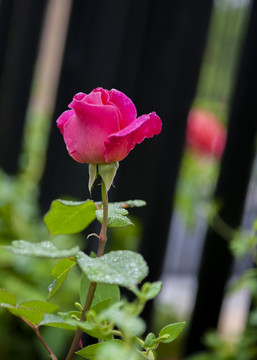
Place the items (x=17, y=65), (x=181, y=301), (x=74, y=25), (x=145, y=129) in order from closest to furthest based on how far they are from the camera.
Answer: (x=145, y=129), (x=74, y=25), (x=17, y=65), (x=181, y=301)

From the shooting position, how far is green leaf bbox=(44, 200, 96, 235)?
1.37ft

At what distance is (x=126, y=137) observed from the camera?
35 centimetres

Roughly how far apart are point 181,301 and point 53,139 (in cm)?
97

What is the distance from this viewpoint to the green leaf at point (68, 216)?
16.4 inches

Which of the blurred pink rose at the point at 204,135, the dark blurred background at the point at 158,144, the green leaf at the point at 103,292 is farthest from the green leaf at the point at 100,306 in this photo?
the blurred pink rose at the point at 204,135

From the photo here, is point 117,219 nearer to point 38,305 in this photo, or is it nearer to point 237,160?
point 38,305

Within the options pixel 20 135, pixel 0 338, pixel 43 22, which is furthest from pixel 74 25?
pixel 0 338

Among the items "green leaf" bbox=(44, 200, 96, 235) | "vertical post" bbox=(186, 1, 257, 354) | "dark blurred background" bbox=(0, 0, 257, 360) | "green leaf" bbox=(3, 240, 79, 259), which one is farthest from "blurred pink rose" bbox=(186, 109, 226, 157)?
"green leaf" bbox=(3, 240, 79, 259)

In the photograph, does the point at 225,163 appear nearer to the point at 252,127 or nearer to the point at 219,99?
the point at 252,127

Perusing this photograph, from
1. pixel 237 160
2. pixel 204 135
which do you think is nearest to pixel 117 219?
pixel 237 160

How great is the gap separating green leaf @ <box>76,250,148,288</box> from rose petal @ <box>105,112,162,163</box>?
0.07m

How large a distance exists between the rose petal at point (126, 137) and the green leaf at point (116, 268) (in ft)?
0.23

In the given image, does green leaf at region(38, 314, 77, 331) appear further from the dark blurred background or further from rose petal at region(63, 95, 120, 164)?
the dark blurred background

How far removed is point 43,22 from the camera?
5.49 feet
